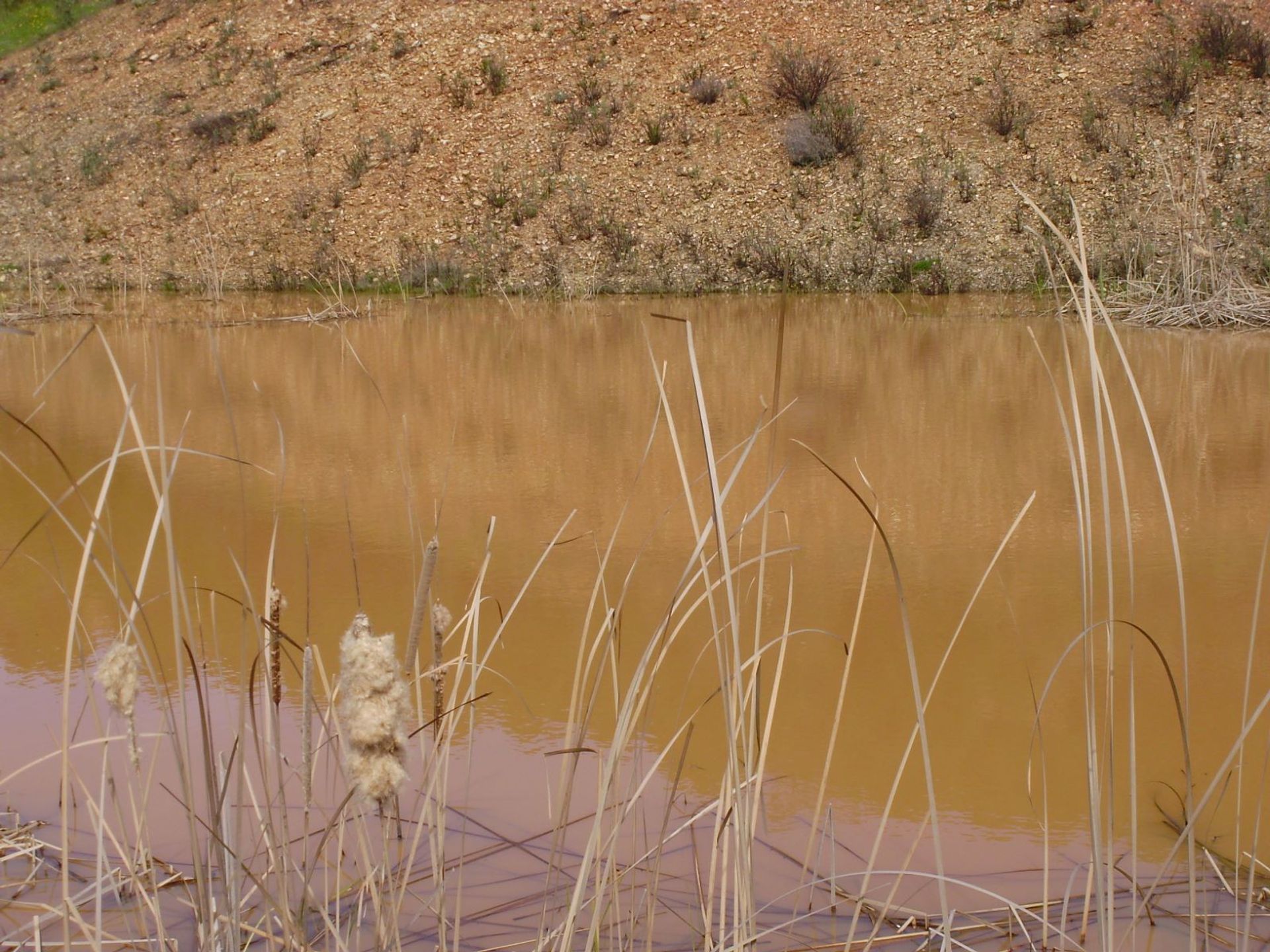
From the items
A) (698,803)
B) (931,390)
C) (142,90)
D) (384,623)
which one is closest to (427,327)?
(931,390)

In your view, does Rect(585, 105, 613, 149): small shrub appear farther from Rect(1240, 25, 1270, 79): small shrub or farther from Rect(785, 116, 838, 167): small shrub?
Rect(1240, 25, 1270, 79): small shrub

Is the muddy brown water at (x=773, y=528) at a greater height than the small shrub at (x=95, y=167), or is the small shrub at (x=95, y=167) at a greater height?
the small shrub at (x=95, y=167)

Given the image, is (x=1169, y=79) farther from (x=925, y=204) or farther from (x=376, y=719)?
(x=376, y=719)

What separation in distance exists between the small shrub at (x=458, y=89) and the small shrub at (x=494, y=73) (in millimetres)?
226

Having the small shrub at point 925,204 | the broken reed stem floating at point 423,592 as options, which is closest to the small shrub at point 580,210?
the small shrub at point 925,204

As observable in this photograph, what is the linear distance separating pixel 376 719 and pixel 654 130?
14.0 metres

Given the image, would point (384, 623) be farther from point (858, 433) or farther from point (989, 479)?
point (858, 433)

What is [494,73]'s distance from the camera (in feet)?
51.7

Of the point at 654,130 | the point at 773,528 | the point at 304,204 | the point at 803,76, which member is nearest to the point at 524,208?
the point at 654,130

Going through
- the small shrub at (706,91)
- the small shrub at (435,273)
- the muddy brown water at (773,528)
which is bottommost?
the muddy brown water at (773,528)

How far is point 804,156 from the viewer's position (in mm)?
13461

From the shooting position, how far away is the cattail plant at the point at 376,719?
2.93 ft

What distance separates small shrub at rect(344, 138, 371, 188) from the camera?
14.9 metres

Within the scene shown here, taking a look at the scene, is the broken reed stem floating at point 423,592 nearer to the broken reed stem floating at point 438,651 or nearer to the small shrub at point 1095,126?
the broken reed stem floating at point 438,651
